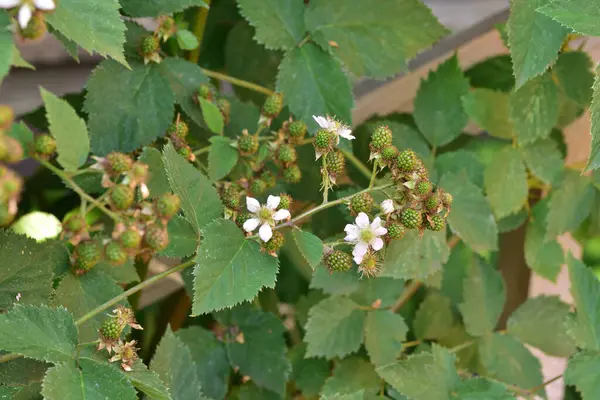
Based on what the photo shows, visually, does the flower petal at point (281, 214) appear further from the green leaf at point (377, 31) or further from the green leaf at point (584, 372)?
the green leaf at point (584, 372)

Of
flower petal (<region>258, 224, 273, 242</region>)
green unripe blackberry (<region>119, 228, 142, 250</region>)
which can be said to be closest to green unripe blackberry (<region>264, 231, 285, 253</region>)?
flower petal (<region>258, 224, 273, 242</region>)

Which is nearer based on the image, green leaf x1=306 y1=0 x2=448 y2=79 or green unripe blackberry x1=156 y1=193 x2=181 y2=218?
green unripe blackberry x1=156 y1=193 x2=181 y2=218

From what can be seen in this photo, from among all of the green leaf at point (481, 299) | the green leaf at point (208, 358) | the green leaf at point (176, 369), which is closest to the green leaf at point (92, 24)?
the green leaf at point (176, 369)

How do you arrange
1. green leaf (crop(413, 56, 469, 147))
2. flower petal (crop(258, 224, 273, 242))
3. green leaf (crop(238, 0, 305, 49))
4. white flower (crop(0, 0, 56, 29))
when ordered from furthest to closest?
green leaf (crop(413, 56, 469, 147)) → green leaf (crop(238, 0, 305, 49)) → flower petal (crop(258, 224, 273, 242)) → white flower (crop(0, 0, 56, 29))

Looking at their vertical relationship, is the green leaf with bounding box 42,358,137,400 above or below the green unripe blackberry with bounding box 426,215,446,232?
below

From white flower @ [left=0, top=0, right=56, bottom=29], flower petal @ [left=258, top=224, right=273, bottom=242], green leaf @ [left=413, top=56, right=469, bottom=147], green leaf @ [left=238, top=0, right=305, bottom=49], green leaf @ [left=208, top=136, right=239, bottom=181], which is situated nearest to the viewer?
white flower @ [left=0, top=0, right=56, bottom=29]

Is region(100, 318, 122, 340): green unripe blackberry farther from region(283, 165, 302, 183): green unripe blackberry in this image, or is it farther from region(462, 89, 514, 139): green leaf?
region(462, 89, 514, 139): green leaf
